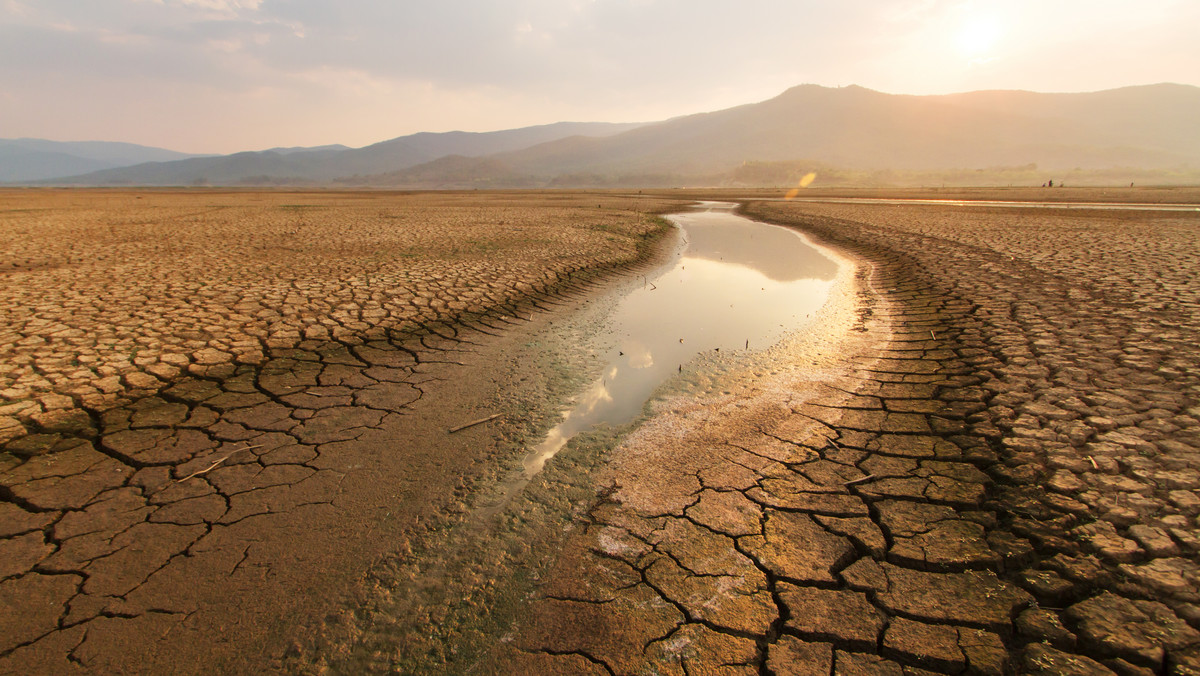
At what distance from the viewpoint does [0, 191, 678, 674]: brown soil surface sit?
1.85 metres

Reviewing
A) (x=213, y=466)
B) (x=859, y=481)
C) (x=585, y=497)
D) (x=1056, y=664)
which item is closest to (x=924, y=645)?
(x=1056, y=664)

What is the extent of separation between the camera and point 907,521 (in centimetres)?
228

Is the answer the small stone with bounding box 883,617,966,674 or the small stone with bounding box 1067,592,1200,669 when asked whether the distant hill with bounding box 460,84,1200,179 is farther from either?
the small stone with bounding box 883,617,966,674

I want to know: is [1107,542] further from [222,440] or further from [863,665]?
[222,440]

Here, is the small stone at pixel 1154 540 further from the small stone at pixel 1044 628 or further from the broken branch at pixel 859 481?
the broken branch at pixel 859 481

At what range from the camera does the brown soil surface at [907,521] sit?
166cm

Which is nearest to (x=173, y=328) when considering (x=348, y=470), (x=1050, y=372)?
(x=348, y=470)

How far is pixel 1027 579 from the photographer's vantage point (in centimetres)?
188

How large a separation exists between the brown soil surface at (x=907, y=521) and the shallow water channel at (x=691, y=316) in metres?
0.51

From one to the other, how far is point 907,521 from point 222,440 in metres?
4.14

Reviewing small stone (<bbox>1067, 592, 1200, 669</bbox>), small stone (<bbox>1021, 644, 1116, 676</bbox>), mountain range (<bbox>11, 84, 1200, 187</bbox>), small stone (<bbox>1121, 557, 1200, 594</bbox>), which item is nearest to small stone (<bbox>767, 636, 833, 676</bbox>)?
small stone (<bbox>1021, 644, 1116, 676</bbox>)

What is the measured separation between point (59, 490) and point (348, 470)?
1.45 metres

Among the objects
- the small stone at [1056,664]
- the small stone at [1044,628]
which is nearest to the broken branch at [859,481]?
the small stone at [1044,628]

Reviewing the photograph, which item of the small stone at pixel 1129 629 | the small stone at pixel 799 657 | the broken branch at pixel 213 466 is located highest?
the small stone at pixel 1129 629
